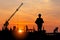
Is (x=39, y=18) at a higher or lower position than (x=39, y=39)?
higher

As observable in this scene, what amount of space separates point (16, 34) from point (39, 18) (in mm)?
3310

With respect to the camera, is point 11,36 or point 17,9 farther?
point 17,9

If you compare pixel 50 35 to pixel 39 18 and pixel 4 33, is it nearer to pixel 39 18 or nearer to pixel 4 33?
pixel 39 18

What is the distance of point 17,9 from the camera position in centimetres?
6906

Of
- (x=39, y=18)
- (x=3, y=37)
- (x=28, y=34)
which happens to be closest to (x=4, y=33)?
(x=3, y=37)

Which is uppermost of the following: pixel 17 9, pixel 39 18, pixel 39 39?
pixel 17 9

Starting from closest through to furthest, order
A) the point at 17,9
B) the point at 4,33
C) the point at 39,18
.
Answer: the point at 4,33 → the point at 39,18 → the point at 17,9

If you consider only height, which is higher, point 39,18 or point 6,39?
point 39,18

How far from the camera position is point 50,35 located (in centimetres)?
3166

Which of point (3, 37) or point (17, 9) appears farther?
point (17, 9)

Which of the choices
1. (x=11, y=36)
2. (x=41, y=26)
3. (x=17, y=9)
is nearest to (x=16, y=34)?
(x=11, y=36)

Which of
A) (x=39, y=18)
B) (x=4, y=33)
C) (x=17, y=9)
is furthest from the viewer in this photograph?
(x=17, y=9)

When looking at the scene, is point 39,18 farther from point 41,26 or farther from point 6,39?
point 6,39

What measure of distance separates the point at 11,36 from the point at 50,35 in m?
3.97
